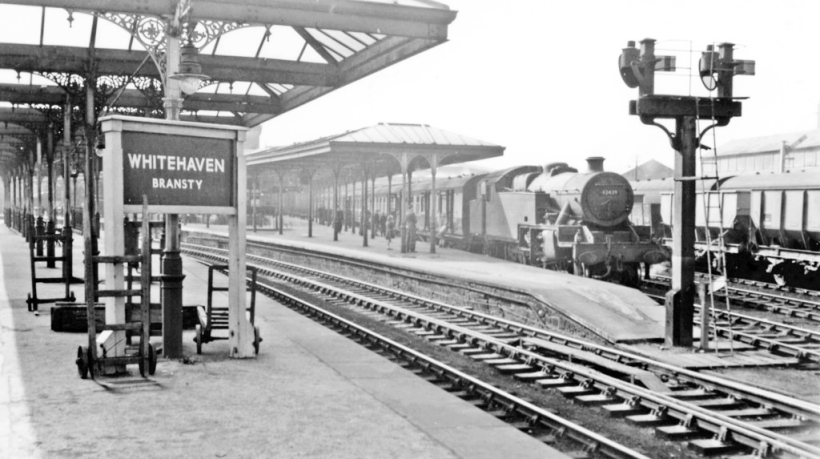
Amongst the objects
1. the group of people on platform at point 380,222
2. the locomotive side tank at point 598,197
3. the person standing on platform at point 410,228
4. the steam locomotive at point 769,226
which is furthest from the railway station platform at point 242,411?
the group of people on platform at point 380,222

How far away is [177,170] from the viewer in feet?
24.5

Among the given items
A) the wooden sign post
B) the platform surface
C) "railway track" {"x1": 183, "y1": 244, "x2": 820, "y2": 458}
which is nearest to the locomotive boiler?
the platform surface

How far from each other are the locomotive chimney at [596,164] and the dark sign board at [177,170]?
1203cm

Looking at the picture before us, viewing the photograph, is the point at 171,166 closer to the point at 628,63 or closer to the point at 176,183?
the point at 176,183

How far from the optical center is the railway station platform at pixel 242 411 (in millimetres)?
5055

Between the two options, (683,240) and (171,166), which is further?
(683,240)

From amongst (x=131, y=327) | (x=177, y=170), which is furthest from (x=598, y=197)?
(x=131, y=327)

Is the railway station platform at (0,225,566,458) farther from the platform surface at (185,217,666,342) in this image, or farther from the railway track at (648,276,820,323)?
the railway track at (648,276,820,323)

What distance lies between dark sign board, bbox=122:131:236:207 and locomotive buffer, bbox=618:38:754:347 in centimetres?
527

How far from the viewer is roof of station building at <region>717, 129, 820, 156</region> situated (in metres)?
43.6

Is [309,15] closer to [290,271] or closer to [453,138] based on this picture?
[290,271]

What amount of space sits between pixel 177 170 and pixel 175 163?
0.24ft

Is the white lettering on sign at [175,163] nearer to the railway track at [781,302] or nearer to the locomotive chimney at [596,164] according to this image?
the railway track at [781,302]

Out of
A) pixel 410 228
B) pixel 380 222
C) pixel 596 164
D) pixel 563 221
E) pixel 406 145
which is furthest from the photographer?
pixel 380 222
